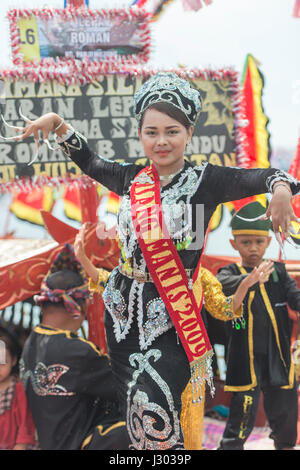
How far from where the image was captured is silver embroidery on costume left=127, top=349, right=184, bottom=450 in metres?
1.99

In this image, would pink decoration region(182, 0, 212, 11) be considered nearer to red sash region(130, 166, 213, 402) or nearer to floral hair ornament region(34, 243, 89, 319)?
floral hair ornament region(34, 243, 89, 319)

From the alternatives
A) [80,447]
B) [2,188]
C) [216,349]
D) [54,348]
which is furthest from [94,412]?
[2,188]

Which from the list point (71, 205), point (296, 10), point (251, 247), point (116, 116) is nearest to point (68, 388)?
point (251, 247)

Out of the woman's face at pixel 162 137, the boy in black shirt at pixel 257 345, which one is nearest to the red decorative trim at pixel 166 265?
the woman's face at pixel 162 137

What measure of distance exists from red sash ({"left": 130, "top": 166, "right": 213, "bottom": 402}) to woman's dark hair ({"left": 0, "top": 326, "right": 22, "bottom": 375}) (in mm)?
1395

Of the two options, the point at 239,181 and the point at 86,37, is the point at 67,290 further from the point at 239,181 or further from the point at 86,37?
the point at 86,37

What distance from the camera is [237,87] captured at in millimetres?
3283

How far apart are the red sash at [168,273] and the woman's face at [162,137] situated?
12 centimetres

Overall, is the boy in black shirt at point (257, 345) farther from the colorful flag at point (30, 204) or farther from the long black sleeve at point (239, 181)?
the colorful flag at point (30, 204)

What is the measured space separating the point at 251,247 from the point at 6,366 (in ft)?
5.04

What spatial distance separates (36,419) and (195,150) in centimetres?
179

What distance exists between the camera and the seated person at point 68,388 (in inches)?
111

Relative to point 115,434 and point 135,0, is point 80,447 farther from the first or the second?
point 135,0

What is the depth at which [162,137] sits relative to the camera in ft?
6.80
